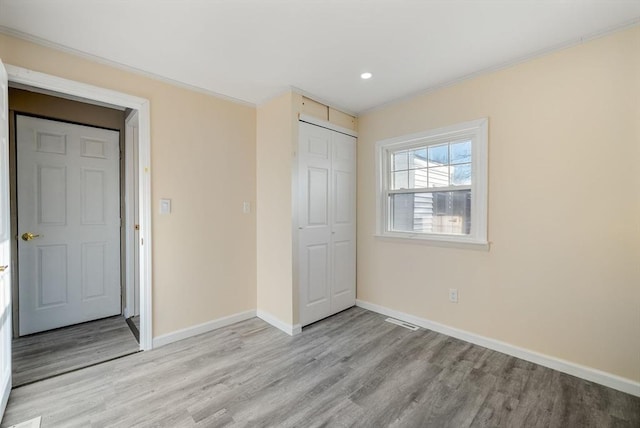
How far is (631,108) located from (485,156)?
2.96 feet

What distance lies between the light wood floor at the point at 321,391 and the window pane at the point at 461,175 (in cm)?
154

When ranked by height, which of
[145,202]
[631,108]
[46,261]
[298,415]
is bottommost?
[298,415]

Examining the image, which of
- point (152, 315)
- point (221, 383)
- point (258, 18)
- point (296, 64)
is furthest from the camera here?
point (152, 315)

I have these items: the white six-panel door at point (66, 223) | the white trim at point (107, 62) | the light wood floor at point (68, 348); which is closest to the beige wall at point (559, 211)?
the white trim at point (107, 62)

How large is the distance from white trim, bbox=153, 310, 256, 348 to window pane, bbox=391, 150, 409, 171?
2.41 meters

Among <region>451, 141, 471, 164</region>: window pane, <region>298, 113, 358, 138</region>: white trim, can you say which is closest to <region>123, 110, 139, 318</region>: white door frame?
<region>298, 113, 358, 138</region>: white trim

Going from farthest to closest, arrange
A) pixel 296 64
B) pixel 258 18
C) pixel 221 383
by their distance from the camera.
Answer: pixel 296 64 < pixel 221 383 < pixel 258 18

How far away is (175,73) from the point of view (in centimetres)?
253

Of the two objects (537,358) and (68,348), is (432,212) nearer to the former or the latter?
(537,358)

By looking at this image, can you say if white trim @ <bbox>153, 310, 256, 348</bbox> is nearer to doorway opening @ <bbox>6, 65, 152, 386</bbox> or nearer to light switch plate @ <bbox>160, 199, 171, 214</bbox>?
doorway opening @ <bbox>6, 65, 152, 386</bbox>

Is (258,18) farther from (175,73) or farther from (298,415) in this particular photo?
(298,415)

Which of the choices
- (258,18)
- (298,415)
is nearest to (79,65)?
(258,18)

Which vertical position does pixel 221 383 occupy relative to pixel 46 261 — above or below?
below

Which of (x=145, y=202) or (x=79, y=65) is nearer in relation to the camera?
(x=79, y=65)
